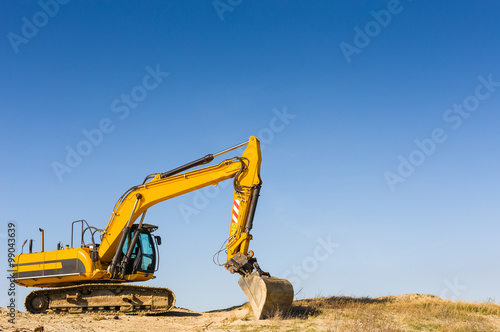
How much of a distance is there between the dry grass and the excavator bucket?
0.19 m

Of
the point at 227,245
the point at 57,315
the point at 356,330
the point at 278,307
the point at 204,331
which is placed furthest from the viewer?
the point at 57,315

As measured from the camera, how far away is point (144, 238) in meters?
16.6

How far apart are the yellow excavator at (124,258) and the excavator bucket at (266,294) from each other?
171 cm

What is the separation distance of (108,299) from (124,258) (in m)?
1.29

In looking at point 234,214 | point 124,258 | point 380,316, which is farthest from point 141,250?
point 380,316

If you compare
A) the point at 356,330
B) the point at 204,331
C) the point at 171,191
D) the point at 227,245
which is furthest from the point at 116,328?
the point at 356,330

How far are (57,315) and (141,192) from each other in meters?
4.41

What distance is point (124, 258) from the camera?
16125 millimetres

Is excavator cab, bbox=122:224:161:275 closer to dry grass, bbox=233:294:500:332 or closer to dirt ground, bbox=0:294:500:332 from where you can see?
dirt ground, bbox=0:294:500:332

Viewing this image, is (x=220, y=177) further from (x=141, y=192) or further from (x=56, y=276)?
(x=56, y=276)

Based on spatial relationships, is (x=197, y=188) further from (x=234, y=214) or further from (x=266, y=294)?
(x=266, y=294)

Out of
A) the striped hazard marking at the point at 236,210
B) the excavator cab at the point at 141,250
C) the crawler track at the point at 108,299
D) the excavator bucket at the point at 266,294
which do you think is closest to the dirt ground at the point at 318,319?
the excavator bucket at the point at 266,294

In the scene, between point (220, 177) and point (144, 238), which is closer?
point (220, 177)

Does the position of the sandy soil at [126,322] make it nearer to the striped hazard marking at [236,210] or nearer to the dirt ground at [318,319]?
the dirt ground at [318,319]
